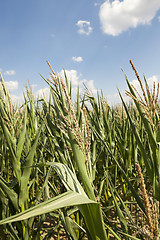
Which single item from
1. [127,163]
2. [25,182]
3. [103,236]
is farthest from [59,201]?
[127,163]

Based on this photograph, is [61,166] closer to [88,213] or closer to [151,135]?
[88,213]

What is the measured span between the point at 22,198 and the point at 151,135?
75 centimetres

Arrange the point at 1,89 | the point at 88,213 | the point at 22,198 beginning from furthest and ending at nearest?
1. the point at 1,89
2. the point at 22,198
3. the point at 88,213

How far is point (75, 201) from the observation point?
42 cm

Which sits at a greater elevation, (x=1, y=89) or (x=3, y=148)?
(x=1, y=89)

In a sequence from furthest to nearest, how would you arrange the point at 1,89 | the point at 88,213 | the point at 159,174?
1. the point at 1,89
2. the point at 159,174
3. the point at 88,213

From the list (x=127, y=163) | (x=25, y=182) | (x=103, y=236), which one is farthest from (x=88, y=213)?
(x=127, y=163)

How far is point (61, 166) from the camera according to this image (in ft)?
1.92

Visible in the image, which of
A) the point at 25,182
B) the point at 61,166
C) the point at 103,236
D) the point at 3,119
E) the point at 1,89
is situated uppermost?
the point at 1,89

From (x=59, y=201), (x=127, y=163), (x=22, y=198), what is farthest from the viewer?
(x=127, y=163)

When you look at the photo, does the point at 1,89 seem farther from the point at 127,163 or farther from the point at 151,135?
the point at 127,163

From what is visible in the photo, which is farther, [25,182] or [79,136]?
[25,182]

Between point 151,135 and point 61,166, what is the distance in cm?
42

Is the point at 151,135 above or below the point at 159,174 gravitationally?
above
